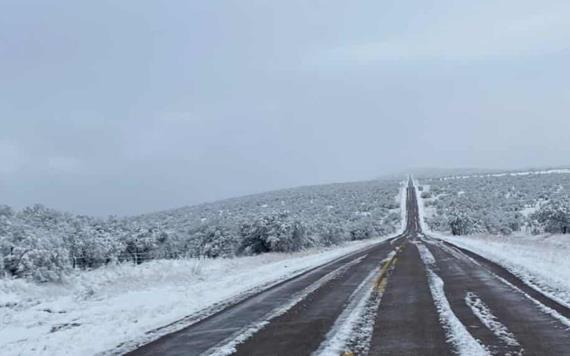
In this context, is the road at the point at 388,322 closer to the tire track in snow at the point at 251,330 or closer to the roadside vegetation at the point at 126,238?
the tire track in snow at the point at 251,330

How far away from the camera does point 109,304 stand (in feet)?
42.8

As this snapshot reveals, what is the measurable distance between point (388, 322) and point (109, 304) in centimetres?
736

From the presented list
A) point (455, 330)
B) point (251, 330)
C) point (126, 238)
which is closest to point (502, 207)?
point (126, 238)

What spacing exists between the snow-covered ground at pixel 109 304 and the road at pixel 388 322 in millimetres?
1013

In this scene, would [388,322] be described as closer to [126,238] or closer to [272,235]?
[126,238]

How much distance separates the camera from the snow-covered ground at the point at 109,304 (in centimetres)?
894

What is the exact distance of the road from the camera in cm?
688

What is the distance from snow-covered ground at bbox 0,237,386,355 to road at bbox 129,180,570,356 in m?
1.01

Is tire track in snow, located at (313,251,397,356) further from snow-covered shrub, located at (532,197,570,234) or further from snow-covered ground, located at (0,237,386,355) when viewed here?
snow-covered shrub, located at (532,197,570,234)

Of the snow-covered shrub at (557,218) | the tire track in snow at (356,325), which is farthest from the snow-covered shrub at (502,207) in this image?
the tire track in snow at (356,325)

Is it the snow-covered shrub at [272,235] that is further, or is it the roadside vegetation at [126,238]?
the snow-covered shrub at [272,235]

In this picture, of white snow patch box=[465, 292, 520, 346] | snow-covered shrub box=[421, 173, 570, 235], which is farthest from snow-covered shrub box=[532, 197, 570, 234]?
white snow patch box=[465, 292, 520, 346]

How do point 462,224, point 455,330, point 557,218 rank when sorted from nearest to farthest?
point 455,330 < point 557,218 < point 462,224

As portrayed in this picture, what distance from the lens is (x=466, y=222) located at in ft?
201
